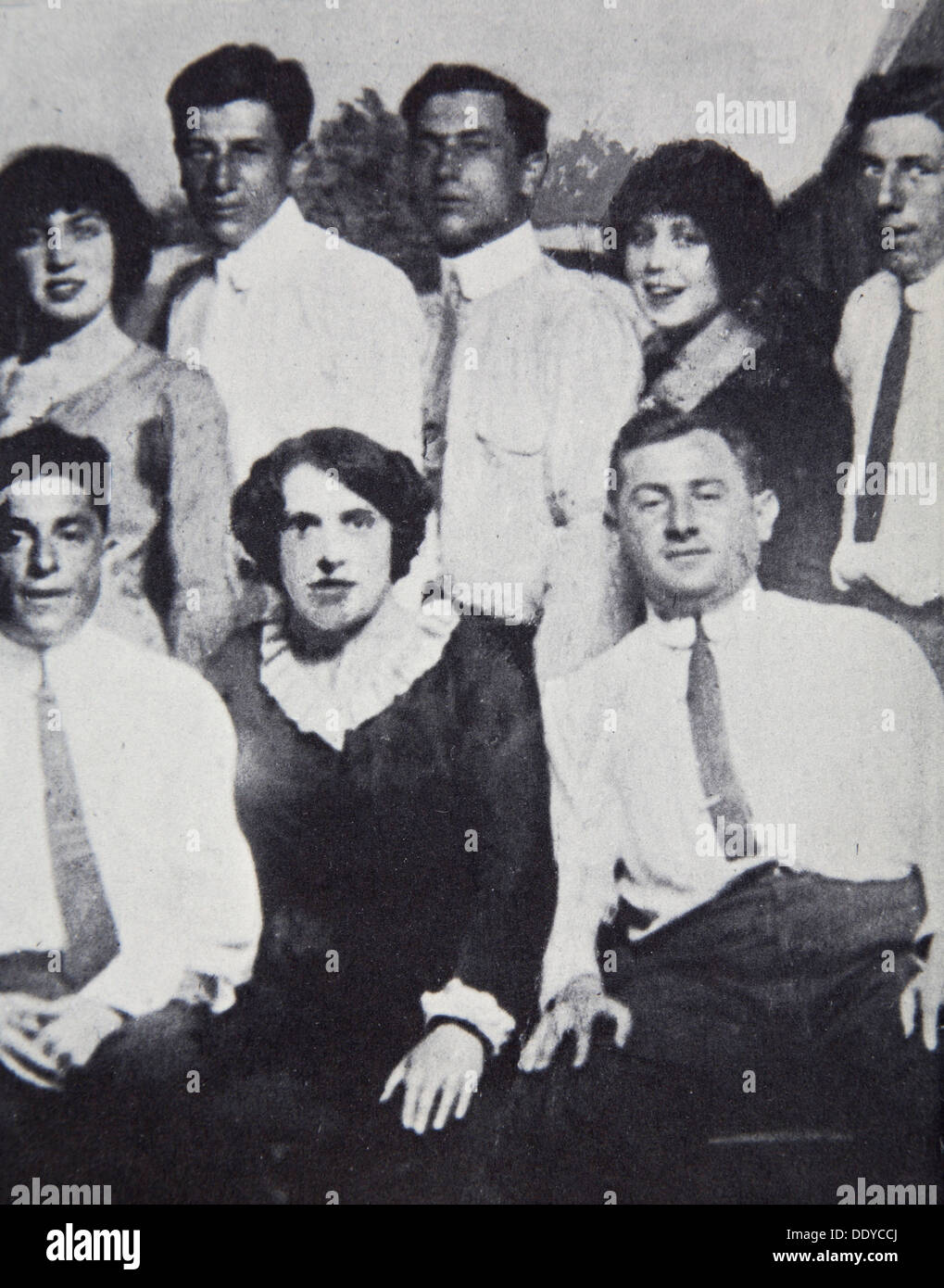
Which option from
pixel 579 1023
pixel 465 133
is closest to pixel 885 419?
pixel 465 133

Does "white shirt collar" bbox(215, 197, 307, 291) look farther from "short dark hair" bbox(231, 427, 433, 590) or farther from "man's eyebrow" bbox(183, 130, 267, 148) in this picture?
"short dark hair" bbox(231, 427, 433, 590)

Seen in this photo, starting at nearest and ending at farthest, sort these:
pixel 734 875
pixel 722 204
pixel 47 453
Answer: pixel 734 875 → pixel 722 204 → pixel 47 453

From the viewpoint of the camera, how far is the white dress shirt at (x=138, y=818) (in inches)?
131

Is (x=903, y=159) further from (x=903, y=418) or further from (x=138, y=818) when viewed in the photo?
(x=138, y=818)

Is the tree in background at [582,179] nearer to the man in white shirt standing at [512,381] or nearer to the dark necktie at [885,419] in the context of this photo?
the man in white shirt standing at [512,381]

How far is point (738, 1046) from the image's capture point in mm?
3258

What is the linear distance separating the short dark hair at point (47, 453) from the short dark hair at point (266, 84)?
108cm

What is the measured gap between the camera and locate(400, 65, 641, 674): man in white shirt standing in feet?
10.9

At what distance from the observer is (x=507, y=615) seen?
332cm

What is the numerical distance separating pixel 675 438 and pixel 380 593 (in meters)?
0.96

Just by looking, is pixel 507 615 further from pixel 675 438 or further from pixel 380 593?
pixel 675 438

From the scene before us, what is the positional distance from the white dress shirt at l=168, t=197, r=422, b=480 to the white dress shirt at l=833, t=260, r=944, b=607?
127cm

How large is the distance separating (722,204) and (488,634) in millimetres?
1427

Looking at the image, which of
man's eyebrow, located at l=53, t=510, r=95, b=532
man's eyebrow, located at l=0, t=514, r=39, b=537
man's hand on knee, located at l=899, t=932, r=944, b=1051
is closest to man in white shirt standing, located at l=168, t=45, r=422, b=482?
man's eyebrow, located at l=53, t=510, r=95, b=532
